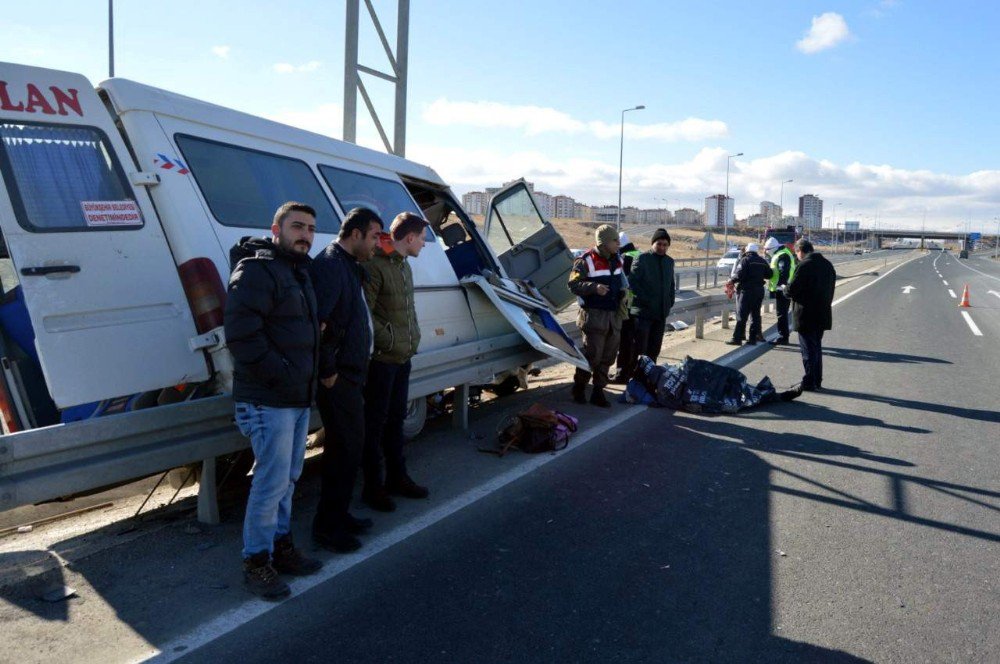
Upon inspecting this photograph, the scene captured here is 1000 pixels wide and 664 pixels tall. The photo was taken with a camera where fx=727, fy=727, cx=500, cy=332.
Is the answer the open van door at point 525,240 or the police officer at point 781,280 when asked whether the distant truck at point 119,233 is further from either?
the police officer at point 781,280

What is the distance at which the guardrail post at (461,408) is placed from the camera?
6590mm

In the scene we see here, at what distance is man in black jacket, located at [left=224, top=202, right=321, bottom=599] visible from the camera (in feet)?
11.0

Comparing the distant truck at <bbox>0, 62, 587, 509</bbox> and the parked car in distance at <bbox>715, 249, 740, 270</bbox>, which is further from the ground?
the distant truck at <bbox>0, 62, 587, 509</bbox>

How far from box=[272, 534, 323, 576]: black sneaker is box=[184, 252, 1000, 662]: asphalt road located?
0.62ft

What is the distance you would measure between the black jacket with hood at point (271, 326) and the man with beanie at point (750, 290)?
10366 millimetres

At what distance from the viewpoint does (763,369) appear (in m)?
10.3

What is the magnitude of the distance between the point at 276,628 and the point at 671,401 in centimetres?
527

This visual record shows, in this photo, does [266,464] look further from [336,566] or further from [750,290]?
[750,290]

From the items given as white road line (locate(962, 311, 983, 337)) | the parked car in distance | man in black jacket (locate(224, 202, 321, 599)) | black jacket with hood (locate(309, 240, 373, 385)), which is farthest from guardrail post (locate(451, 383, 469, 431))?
the parked car in distance

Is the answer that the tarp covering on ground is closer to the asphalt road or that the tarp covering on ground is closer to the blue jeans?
the asphalt road

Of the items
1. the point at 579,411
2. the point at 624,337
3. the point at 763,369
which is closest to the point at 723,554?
the point at 579,411

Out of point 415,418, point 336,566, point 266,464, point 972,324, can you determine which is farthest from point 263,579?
point 972,324

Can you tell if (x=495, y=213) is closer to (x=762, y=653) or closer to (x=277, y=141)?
(x=277, y=141)

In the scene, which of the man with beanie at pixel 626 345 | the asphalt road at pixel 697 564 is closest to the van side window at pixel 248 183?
the asphalt road at pixel 697 564
